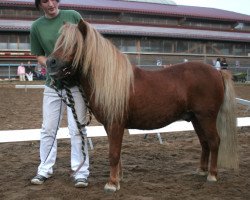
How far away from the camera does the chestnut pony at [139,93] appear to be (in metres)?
3.91

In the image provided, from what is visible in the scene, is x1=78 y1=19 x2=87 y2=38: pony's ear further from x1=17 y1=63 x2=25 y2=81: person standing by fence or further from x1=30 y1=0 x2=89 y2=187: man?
x1=17 y1=63 x2=25 y2=81: person standing by fence

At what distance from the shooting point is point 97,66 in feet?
13.3

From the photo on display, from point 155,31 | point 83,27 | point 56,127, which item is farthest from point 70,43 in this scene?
point 155,31

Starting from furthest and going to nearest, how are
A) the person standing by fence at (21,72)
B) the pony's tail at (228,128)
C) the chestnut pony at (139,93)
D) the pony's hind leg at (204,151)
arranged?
the person standing by fence at (21,72) < the pony's hind leg at (204,151) < the pony's tail at (228,128) < the chestnut pony at (139,93)

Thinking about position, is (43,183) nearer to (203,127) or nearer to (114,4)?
(203,127)

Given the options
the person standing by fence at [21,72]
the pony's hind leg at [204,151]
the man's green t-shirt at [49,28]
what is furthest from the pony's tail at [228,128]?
the person standing by fence at [21,72]

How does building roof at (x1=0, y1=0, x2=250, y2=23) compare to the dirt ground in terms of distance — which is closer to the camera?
the dirt ground

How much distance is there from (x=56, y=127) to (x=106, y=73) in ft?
3.25

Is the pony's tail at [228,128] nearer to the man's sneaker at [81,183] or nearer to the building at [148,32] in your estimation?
the man's sneaker at [81,183]

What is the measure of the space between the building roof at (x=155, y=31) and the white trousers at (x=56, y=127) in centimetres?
2495

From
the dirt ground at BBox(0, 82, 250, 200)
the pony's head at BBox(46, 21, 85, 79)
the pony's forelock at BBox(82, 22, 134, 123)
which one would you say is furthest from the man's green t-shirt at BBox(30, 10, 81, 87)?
the dirt ground at BBox(0, 82, 250, 200)

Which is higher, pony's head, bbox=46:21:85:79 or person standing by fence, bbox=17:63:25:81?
pony's head, bbox=46:21:85:79

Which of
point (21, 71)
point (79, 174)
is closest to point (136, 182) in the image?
point (79, 174)

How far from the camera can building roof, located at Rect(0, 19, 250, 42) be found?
94.5ft
